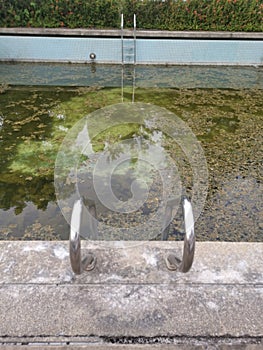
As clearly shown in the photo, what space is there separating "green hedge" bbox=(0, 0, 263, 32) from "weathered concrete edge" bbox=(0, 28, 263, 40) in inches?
10.3

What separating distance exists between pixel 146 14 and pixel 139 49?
3.77ft

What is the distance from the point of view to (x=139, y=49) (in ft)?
21.3

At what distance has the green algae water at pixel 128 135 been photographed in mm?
2082

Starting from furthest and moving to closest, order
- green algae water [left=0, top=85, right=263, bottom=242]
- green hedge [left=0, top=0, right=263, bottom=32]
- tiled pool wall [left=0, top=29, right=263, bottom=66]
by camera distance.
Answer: green hedge [left=0, top=0, right=263, bottom=32] → tiled pool wall [left=0, top=29, right=263, bottom=66] → green algae water [left=0, top=85, right=263, bottom=242]

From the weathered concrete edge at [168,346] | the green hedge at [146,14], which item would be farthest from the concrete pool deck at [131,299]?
the green hedge at [146,14]

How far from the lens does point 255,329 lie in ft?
2.97

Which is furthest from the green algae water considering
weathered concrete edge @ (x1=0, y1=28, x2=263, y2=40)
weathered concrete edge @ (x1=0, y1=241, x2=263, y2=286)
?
weathered concrete edge @ (x1=0, y1=28, x2=263, y2=40)

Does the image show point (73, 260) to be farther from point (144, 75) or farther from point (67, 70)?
point (67, 70)

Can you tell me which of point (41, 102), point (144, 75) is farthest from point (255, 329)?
point (144, 75)

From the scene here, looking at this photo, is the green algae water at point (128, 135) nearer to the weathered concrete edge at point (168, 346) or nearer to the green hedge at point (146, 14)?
the weathered concrete edge at point (168, 346)

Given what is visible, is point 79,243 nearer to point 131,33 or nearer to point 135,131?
point 135,131

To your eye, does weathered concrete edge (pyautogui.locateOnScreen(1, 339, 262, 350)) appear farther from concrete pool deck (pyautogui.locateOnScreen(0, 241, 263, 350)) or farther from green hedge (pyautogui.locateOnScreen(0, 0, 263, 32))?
green hedge (pyautogui.locateOnScreen(0, 0, 263, 32))

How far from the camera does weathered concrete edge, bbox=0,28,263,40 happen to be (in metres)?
6.55

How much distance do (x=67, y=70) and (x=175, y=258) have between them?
A: 19.2 feet
